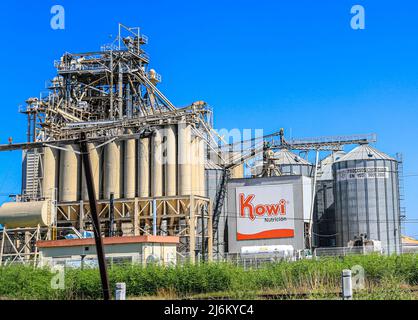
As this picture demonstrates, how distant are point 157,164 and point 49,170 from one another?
10.5 m

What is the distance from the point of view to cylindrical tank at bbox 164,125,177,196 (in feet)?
180

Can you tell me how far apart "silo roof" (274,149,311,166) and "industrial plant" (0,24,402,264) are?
1.43 m

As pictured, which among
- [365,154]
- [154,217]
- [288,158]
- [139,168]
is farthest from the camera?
[288,158]

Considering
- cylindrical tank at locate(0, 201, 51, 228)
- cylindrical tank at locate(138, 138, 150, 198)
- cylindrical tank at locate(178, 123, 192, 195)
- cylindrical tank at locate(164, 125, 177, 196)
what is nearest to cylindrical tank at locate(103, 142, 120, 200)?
cylindrical tank at locate(138, 138, 150, 198)

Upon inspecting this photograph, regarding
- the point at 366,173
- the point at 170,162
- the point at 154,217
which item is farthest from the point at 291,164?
the point at 154,217

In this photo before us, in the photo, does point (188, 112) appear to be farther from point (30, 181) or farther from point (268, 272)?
point (268, 272)

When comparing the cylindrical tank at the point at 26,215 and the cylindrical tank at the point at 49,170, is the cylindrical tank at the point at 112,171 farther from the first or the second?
the cylindrical tank at the point at 26,215

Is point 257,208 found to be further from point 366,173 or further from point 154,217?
point 154,217

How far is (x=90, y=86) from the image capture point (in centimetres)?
6638

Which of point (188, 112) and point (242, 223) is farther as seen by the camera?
point (242, 223)

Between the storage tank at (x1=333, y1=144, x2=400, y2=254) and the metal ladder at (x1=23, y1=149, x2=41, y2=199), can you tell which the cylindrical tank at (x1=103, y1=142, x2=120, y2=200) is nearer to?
the metal ladder at (x1=23, y1=149, x2=41, y2=199)

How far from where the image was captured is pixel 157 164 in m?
55.6
